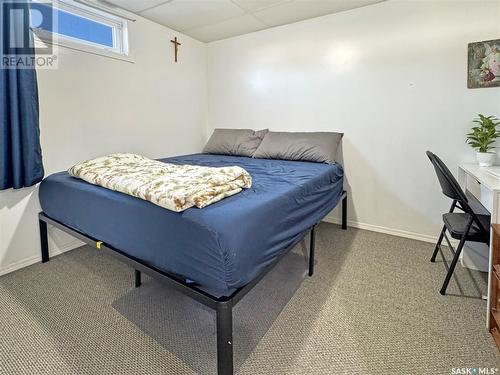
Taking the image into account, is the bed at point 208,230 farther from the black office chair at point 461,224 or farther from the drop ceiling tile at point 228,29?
the drop ceiling tile at point 228,29

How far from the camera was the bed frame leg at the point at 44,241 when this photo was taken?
2.27 metres

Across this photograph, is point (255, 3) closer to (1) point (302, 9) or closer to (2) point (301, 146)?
(1) point (302, 9)

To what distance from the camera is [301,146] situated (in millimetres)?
2830

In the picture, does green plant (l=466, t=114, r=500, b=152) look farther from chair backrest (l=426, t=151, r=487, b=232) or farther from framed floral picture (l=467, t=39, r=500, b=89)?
chair backrest (l=426, t=151, r=487, b=232)

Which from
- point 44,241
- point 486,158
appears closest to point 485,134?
point 486,158

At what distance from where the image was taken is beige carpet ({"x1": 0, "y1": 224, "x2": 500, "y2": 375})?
1322 mm

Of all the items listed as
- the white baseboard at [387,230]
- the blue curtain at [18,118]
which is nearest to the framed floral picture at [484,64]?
the white baseboard at [387,230]

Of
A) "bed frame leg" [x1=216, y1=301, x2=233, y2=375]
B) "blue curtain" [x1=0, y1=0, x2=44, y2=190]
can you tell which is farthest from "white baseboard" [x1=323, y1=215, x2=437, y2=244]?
"blue curtain" [x1=0, y1=0, x2=44, y2=190]

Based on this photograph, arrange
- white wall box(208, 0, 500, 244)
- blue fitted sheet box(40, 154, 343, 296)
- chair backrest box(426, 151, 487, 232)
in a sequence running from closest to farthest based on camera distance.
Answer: blue fitted sheet box(40, 154, 343, 296) < chair backrest box(426, 151, 487, 232) < white wall box(208, 0, 500, 244)

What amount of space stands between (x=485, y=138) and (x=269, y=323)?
6.96 ft

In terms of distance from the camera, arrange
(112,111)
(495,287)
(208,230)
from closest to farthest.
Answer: (208,230), (495,287), (112,111)

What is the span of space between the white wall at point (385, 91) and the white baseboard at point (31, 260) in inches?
93.5

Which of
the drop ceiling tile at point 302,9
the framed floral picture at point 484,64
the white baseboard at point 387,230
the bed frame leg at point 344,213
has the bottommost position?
the white baseboard at point 387,230

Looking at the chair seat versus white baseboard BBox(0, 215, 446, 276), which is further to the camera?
white baseboard BBox(0, 215, 446, 276)
